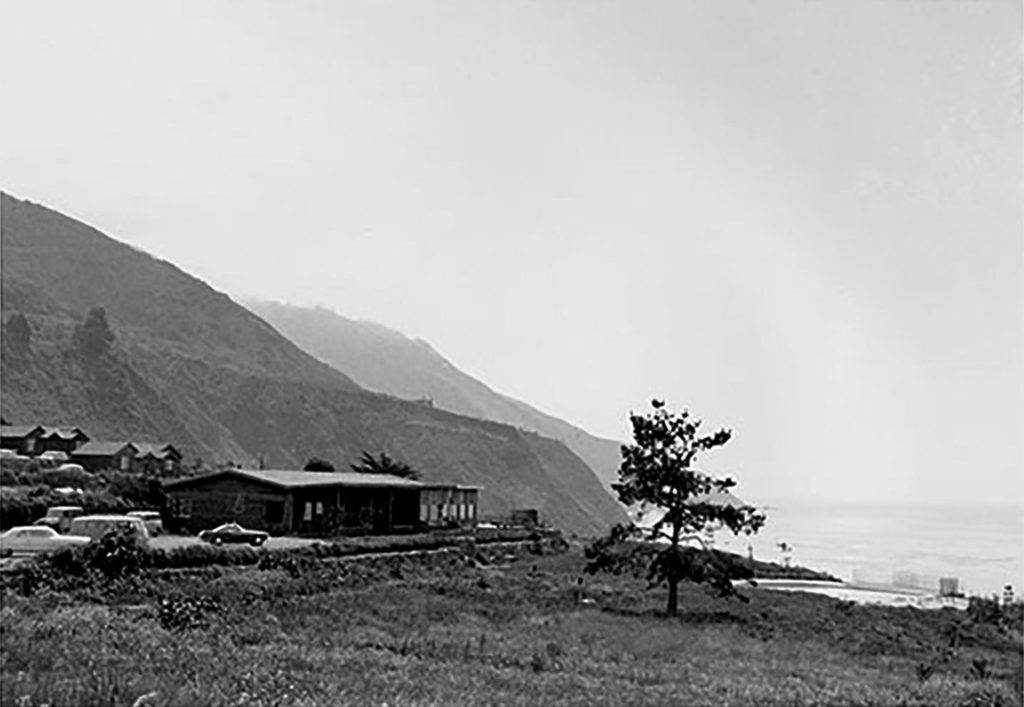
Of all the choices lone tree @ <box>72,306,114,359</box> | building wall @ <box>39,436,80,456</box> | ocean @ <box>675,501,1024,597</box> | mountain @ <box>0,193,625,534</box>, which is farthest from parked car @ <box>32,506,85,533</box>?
lone tree @ <box>72,306,114,359</box>

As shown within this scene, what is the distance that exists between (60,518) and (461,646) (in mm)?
28129

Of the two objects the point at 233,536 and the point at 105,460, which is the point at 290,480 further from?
the point at 105,460

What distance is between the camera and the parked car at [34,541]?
37344 millimetres

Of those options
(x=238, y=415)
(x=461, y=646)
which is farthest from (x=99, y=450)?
(x=238, y=415)

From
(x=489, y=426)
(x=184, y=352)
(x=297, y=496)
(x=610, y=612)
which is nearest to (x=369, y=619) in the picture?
(x=610, y=612)

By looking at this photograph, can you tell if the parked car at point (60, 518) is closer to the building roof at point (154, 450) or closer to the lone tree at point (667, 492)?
the lone tree at point (667, 492)

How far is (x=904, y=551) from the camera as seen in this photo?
4879 inches

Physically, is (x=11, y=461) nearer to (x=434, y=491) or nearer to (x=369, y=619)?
(x=434, y=491)

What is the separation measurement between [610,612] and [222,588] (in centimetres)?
1221

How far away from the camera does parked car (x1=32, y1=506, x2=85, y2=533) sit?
4372 cm

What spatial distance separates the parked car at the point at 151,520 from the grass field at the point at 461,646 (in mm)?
12965

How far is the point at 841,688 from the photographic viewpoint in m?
20.8

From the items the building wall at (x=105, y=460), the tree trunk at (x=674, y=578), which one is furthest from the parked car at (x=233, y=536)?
the building wall at (x=105, y=460)

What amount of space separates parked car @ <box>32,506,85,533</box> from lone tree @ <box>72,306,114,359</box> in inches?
4054
